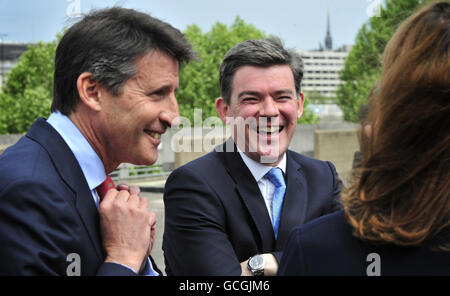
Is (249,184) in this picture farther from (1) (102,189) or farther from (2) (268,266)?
(1) (102,189)

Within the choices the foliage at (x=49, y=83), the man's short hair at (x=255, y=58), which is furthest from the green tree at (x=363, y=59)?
the man's short hair at (x=255, y=58)

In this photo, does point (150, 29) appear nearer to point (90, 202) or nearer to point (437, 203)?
point (90, 202)

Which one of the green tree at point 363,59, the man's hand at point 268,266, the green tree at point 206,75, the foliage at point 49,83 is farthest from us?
the green tree at point 206,75

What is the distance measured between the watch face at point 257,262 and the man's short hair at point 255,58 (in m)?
1.02

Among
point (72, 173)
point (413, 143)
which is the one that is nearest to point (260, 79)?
point (72, 173)

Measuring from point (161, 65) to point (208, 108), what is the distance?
28371 mm

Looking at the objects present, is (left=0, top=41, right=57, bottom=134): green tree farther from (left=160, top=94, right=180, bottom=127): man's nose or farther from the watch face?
(left=160, top=94, right=180, bottom=127): man's nose

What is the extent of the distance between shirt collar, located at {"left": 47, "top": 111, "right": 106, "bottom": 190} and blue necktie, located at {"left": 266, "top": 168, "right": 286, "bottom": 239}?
1.16m

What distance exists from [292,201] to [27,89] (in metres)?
25.4

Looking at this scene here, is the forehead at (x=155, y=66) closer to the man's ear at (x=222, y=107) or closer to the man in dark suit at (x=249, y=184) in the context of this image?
the man in dark suit at (x=249, y=184)

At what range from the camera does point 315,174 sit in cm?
329

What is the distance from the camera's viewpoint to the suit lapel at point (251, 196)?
291 centimetres

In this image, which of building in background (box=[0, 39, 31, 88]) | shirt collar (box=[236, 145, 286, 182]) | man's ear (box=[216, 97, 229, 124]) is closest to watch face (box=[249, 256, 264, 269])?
shirt collar (box=[236, 145, 286, 182])
